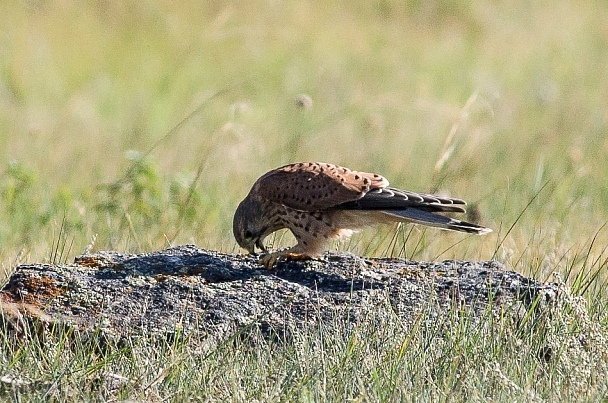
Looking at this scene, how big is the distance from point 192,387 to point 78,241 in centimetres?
304

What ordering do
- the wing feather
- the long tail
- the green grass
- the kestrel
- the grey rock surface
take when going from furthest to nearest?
1. the wing feather
2. the kestrel
3. the long tail
4. the grey rock surface
5. the green grass

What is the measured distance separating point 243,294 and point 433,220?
119 centimetres

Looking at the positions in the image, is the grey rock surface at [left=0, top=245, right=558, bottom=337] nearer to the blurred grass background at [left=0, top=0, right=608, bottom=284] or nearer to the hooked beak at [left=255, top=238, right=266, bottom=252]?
the blurred grass background at [left=0, top=0, right=608, bottom=284]

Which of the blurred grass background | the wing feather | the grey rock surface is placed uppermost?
the blurred grass background

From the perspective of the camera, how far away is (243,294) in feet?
14.8

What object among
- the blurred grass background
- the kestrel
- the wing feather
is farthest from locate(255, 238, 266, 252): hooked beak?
the blurred grass background

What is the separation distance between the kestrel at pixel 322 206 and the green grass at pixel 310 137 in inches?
12.6

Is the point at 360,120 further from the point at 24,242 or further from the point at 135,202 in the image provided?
the point at 24,242

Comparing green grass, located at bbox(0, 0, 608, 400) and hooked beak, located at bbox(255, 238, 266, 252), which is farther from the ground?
green grass, located at bbox(0, 0, 608, 400)

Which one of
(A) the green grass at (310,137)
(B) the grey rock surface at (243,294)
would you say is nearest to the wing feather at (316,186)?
(A) the green grass at (310,137)

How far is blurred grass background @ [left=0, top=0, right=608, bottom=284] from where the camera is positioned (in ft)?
22.8

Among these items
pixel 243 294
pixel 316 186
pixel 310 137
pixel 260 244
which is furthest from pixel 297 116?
pixel 243 294

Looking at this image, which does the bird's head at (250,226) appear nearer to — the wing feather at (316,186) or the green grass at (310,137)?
the wing feather at (316,186)

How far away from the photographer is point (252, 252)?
5.59 meters
